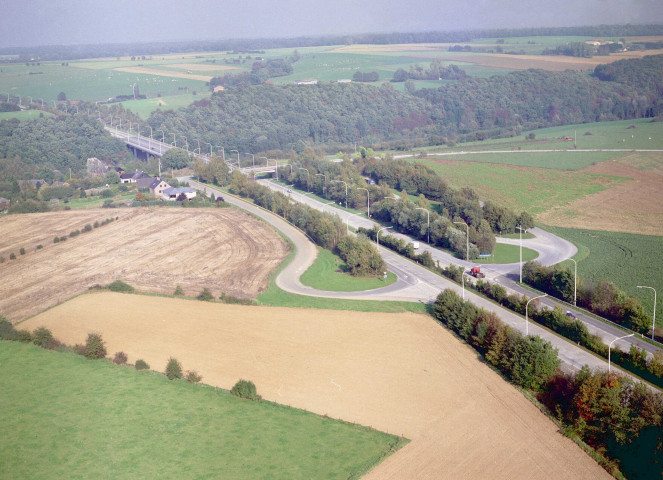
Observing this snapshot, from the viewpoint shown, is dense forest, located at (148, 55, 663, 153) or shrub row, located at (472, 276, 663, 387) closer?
Result: shrub row, located at (472, 276, 663, 387)

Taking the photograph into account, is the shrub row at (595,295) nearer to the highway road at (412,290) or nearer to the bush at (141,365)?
the highway road at (412,290)

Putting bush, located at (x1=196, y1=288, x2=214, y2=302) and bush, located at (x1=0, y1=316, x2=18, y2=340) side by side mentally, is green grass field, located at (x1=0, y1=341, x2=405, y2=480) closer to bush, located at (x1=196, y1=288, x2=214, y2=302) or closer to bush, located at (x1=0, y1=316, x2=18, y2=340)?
bush, located at (x1=0, y1=316, x2=18, y2=340)

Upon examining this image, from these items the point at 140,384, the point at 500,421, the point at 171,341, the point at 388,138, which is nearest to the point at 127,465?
the point at 140,384

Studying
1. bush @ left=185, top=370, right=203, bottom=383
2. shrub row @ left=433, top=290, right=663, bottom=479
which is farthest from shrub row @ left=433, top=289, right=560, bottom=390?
bush @ left=185, top=370, right=203, bottom=383

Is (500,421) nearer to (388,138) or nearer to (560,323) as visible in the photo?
(560,323)

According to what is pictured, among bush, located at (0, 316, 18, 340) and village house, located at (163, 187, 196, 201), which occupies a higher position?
village house, located at (163, 187, 196, 201)

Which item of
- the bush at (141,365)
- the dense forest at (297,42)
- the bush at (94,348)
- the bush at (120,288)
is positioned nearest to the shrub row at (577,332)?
the bush at (141,365)
